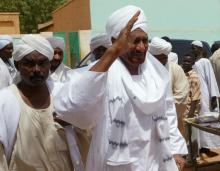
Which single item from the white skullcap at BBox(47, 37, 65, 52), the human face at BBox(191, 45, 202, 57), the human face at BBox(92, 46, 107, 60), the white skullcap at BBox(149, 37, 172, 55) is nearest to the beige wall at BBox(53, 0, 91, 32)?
the human face at BBox(191, 45, 202, 57)

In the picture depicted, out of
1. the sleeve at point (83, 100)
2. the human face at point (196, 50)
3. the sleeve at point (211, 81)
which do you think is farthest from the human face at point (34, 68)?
the human face at point (196, 50)

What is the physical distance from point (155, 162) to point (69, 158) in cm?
54

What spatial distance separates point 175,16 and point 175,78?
36.7ft

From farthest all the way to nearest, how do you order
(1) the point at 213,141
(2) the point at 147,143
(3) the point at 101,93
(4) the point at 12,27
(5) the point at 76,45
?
1. (4) the point at 12,27
2. (5) the point at 76,45
3. (1) the point at 213,141
4. (2) the point at 147,143
5. (3) the point at 101,93

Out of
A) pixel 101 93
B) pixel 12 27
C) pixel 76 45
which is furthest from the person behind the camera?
pixel 12 27

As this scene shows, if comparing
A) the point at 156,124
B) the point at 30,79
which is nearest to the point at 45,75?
the point at 30,79

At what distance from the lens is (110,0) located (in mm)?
17719

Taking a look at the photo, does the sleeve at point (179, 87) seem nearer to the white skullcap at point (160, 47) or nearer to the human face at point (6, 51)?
the white skullcap at point (160, 47)

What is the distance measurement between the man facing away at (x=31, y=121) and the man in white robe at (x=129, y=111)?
0.60ft

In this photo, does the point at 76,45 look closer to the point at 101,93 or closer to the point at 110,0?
the point at 110,0

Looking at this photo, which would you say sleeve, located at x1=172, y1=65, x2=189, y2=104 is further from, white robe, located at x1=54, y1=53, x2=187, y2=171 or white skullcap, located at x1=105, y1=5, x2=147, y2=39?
white skullcap, located at x1=105, y1=5, x2=147, y2=39

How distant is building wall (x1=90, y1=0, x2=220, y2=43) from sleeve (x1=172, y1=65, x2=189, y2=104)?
10.2 metres

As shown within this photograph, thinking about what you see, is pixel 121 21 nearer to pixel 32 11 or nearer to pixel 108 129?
pixel 108 129

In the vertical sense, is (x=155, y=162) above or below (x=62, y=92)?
below
